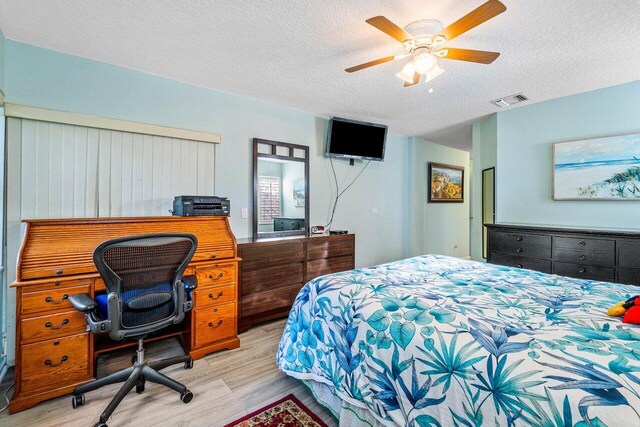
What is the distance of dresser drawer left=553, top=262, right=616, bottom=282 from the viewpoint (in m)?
2.63

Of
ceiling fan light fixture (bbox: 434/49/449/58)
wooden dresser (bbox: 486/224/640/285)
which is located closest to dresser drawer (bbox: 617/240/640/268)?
wooden dresser (bbox: 486/224/640/285)

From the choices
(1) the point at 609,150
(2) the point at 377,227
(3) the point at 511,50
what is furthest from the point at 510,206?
(3) the point at 511,50

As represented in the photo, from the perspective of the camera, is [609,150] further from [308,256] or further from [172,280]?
[172,280]

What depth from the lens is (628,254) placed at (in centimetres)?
254

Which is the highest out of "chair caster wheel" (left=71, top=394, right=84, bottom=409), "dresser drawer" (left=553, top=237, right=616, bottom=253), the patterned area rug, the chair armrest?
"dresser drawer" (left=553, top=237, right=616, bottom=253)

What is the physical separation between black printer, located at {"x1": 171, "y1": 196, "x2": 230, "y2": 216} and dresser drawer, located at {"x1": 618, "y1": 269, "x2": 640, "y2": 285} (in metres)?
3.67

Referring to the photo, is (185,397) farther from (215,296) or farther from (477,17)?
(477,17)

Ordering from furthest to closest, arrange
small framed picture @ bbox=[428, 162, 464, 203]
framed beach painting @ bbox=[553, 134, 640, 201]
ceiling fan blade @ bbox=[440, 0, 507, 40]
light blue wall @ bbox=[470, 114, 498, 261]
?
small framed picture @ bbox=[428, 162, 464, 203] → light blue wall @ bbox=[470, 114, 498, 261] → framed beach painting @ bbox=[553, 134, 640, 201] → ceiling fan blade @ bbox=[440, 0, 507, 40]

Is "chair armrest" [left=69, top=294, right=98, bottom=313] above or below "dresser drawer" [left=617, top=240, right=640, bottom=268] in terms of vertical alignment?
below

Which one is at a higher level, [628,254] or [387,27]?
[387,27]

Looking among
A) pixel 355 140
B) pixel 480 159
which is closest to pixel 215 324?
pixel 355 140

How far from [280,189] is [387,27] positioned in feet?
7.15

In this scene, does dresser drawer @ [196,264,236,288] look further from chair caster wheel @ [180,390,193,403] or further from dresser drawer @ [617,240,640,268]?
dresser drawer @ [617,240,640,268]

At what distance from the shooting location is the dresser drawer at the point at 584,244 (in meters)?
2.64
